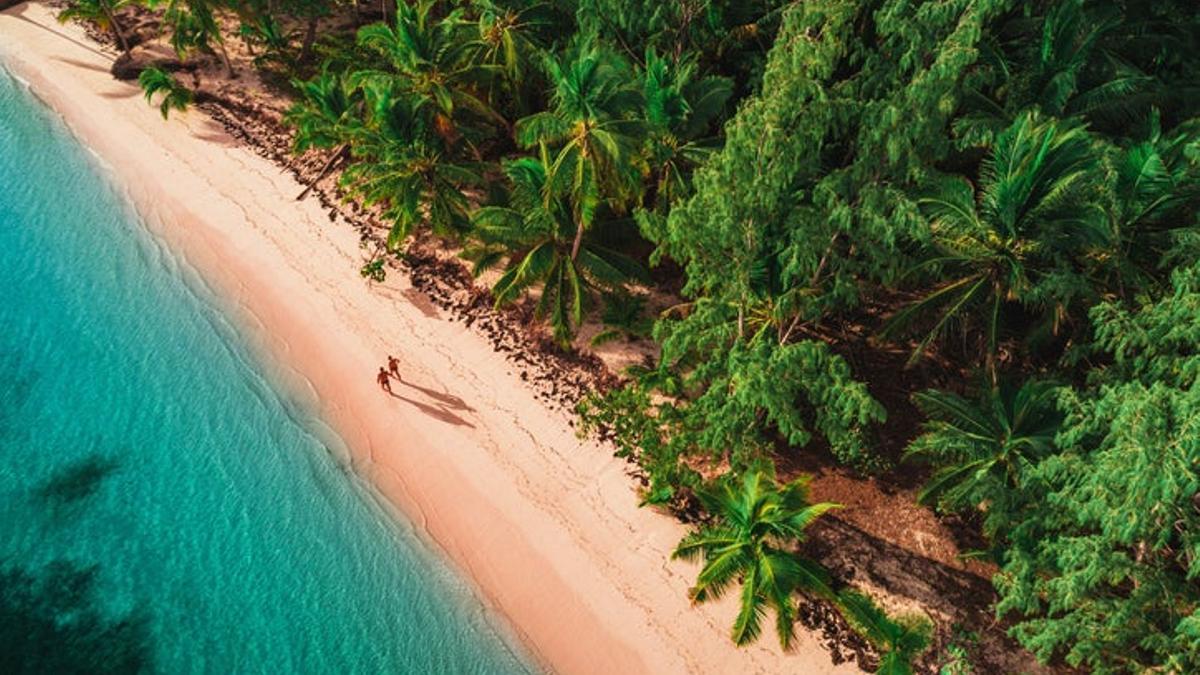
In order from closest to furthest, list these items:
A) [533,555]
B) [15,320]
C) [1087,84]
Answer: [533,555] → [1087,84] → [15,320]

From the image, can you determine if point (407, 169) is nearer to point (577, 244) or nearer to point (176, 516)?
point (577, 244)

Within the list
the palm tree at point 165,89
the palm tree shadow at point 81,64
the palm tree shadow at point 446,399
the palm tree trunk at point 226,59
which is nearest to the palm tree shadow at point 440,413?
the palm tree shadow at point 446,399

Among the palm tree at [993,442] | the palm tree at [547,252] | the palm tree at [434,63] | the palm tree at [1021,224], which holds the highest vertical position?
the palm tree at [434,63]

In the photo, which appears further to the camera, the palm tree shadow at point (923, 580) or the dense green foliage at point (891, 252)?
the palm tree shadow at point (923, 580)

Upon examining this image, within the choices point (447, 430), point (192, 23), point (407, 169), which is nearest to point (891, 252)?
point (447, 430)

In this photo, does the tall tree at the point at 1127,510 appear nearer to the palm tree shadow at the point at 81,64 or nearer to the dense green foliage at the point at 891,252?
the dense green foliage at the point at 891,252

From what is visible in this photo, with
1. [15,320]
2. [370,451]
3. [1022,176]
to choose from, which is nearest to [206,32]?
[15,320]

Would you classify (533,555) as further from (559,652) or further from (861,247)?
(861,247)
